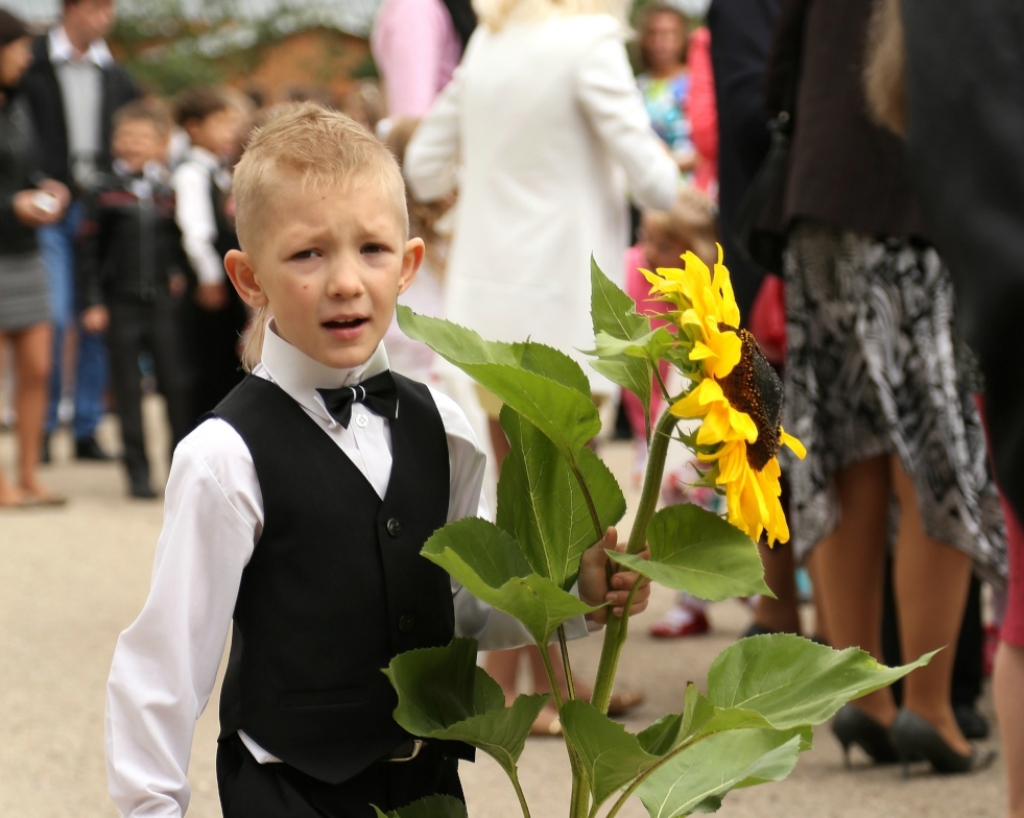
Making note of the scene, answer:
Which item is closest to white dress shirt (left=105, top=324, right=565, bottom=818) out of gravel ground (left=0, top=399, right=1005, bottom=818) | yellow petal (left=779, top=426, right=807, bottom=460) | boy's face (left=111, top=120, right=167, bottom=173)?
yellow petal (left=779, top=426, right=807, bottom=460)

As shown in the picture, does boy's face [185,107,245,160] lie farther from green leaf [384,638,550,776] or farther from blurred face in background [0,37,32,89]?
green leaf [384,638,550,776]

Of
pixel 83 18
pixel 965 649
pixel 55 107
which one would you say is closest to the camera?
pixel 965 649

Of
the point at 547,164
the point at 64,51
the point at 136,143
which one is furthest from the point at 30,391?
the point at 547,164

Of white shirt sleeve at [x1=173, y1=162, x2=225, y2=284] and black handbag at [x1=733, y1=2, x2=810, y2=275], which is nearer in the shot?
black handbag at [x1=733, y1=2, x2=810, y2=275]

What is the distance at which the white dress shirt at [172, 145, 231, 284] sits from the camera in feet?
23.2

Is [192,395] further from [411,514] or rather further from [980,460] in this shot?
[411,514]

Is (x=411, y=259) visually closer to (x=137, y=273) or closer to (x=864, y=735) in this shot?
(x=864, y=735)

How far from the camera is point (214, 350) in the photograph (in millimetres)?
7223

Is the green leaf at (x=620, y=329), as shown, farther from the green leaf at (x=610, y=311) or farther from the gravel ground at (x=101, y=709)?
the gravel ground at (x=101, y=709)

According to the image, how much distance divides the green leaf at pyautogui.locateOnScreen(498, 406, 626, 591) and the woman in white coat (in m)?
2.07

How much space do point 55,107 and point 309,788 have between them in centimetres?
698

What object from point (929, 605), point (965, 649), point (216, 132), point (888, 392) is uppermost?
Answer: point (216, 132)

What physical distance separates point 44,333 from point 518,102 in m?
3.89

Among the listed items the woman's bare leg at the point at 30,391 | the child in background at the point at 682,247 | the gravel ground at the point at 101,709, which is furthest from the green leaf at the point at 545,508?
the woman's bare leg at the point at 30,391
